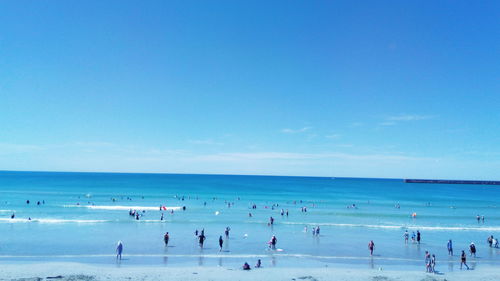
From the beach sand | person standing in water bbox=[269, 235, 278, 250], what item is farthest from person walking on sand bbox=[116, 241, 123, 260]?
person standing in water bbox=[269, 235, 278, 250]

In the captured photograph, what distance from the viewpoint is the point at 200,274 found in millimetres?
16969

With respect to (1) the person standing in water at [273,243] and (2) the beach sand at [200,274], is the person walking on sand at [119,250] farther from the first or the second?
(1) the person standing in water at [273,243]

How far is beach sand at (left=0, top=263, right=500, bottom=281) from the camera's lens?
1616 centimetres

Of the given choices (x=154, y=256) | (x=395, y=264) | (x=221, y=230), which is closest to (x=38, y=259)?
(x=154, y=256)

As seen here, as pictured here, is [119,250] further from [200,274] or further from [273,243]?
[273,243]

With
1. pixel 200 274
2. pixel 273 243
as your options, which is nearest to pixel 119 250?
pixel 200 274

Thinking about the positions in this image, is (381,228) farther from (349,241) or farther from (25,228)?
(25,228)

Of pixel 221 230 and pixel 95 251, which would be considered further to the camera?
pixel 221 230

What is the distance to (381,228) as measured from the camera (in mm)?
33188

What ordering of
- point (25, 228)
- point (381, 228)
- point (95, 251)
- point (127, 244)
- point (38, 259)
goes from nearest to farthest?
point (38, 259)
point (95, 251)
point (127, 244)
point (25, 228)
point (381, 228)

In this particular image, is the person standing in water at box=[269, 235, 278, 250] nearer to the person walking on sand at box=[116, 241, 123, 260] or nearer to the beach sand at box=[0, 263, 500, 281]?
the beach sand at box=[0, 263, 500, 281]

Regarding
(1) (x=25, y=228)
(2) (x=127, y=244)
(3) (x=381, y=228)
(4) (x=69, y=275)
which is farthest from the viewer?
(3) (x=381, y=228)

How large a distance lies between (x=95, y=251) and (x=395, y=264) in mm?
18560

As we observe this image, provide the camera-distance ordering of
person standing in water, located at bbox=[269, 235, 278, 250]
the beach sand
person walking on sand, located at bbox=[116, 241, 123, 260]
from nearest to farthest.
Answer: the beach sand, person walking on sand, located at bbox=[116, 241, 123, 260], person standing in water, located at bbox=[269, 235, 278, 250]
